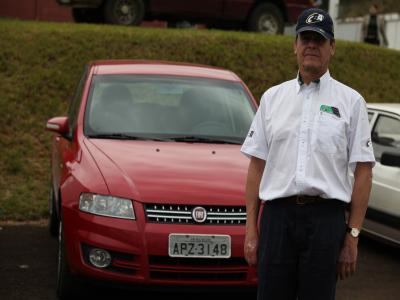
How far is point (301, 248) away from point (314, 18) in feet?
3.12

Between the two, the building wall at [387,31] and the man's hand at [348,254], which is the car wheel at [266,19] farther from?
the man's hand at [348,254]

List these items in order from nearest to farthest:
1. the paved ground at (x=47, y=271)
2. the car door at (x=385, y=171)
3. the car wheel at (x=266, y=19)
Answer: the paved ground at (x=47, y=271) → the car door at (x=385, y=171) → the car wheel at (x=266, y=19)

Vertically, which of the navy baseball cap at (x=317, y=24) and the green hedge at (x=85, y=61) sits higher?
the navy baseball cap at (x=317, y=24)

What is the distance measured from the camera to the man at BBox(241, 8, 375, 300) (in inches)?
130

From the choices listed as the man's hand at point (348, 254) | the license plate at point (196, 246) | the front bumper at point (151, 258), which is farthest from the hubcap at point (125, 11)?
the man's hand at point (348, 254)

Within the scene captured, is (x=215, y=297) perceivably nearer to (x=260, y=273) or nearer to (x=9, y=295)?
(x=9, y=295)

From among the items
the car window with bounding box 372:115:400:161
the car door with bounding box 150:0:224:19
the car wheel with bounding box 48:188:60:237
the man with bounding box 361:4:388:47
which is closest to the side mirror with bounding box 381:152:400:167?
the car window with bounding box 372:115:400:161

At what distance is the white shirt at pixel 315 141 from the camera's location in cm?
331

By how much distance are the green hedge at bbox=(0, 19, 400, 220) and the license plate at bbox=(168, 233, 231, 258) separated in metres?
4.57

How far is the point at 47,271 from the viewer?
6336 mm

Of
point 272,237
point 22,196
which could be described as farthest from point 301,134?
point 22,196

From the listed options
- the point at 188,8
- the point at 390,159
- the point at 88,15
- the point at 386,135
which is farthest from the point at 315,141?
the point at 88,15

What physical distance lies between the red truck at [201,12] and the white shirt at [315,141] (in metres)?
10.8

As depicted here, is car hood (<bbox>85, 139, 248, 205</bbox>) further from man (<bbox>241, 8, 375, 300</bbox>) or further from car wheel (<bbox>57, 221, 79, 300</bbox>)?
man (<bbox>241, 8, 375, 300</bbox>)
